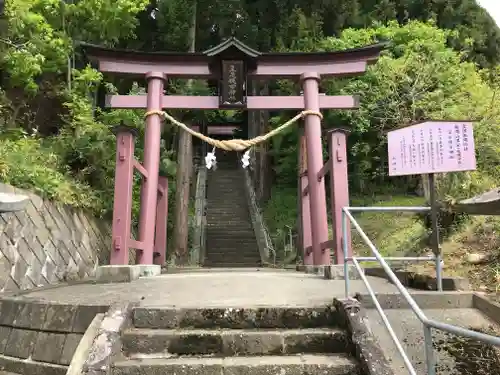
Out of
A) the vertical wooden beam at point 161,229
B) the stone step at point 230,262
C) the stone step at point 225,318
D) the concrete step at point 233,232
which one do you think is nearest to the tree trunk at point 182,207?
the stone step at point 230,262

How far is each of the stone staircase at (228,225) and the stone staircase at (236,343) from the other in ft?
35.1

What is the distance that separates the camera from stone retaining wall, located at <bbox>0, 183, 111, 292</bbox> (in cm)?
642

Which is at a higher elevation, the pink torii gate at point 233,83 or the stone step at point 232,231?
the pink torii gate at point 233,83

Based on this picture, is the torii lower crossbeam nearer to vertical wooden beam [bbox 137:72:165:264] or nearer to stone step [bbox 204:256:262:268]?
vertical wooden beam [bbox 137:72:165:264]

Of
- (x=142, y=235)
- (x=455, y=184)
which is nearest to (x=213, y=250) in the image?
(x=142, y=235)

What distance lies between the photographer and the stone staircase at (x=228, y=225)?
48.3 feet

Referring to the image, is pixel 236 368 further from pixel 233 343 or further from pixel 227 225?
pixel 227 225

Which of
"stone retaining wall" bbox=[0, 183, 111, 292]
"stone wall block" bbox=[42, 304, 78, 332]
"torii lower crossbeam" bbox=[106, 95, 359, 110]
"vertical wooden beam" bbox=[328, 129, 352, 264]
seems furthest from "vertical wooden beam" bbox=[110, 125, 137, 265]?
"vertical wooden beam" bbox=[328, 129, 352, 264]

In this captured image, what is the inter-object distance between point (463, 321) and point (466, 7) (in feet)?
65.1

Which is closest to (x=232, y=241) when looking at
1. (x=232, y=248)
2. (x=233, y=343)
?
(x=232, y=248)

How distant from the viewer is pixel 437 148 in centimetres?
447

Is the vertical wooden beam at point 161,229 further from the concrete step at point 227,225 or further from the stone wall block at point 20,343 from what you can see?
the stone wall block at point 20,343

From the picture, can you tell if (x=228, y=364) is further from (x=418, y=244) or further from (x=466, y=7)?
(x=466, y=7)

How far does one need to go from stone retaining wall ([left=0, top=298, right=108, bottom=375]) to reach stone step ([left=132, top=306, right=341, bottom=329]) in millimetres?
435
